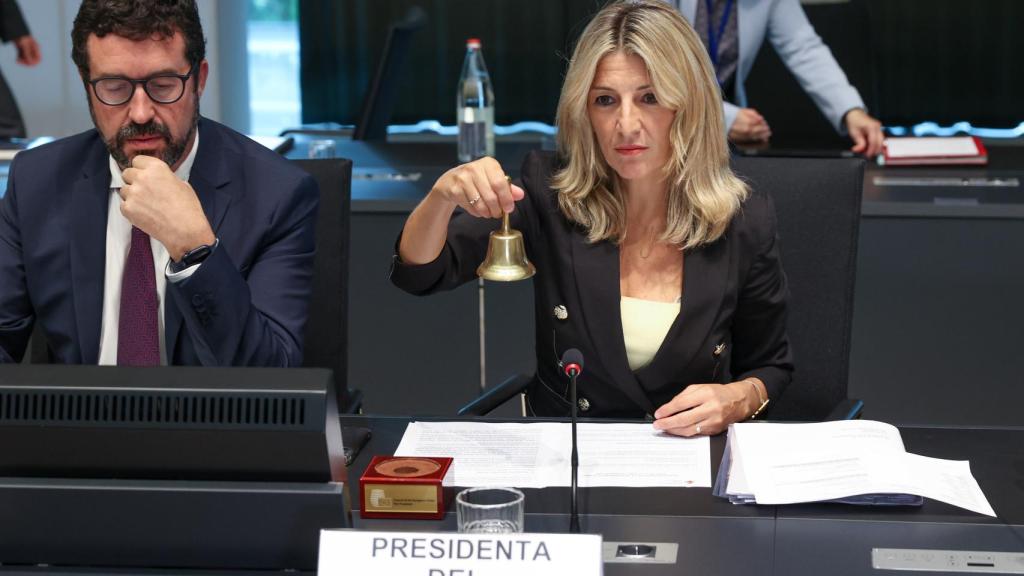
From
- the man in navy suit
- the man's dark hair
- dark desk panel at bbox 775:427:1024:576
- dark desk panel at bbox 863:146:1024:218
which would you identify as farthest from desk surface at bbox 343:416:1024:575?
dark desk panel at bbox 863:146:1024:218

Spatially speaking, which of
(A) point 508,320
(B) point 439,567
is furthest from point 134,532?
(A) point 508,320

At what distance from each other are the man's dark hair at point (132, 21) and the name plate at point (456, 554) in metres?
0.95

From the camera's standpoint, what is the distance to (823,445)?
5.77 ft

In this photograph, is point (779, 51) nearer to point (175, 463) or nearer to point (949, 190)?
point (949, 190)

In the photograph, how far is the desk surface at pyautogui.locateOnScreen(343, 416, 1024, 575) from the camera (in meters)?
1.49

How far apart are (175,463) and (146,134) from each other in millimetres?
782

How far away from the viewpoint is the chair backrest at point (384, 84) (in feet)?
→ 12.8

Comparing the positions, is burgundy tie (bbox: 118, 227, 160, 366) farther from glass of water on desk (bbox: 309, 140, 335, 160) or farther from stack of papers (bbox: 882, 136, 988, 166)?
stack of papers (bbox: 882, 136, 988, 166)

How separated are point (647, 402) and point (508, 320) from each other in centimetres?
120

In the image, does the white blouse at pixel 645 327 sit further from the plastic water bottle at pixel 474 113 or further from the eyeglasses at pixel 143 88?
the plastic water bottle at pixel 474 113

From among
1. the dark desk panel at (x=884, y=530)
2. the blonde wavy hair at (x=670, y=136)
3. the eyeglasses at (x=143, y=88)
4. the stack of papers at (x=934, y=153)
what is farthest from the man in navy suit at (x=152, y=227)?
the stack of papers at (x=934, y=153)

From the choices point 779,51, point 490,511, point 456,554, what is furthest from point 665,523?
point 779,51

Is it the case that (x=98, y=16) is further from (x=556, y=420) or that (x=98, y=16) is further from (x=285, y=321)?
(x=556, y=420)

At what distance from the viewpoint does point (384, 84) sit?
4.02 m
